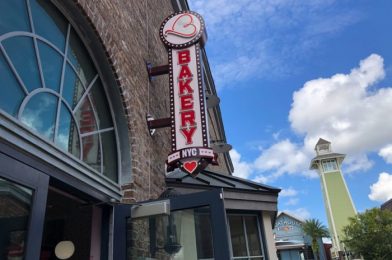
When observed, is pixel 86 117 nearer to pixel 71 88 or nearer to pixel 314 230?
pixel 71 88

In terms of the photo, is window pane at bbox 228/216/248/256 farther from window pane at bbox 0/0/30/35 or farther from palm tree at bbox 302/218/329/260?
palm tree at bbox 302/218/329/260

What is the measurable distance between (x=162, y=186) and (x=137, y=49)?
7.60 feet

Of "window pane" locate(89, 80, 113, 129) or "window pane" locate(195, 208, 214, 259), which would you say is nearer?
Answer: "window pane" locate(195, 208, 214, 259)

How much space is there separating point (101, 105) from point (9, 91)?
187 centimetres

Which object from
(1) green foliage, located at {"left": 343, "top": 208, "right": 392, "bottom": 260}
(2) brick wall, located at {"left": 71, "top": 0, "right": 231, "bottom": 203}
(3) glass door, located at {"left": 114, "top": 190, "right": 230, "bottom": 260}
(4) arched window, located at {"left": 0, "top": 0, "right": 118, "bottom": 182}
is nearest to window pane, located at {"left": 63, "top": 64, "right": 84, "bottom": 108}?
(4) arched window, located at {"left": 0, "top": 0, "right": 118, "bottom": 182}

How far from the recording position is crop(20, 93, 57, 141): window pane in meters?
3.11

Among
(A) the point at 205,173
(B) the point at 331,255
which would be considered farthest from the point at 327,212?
(A) the point at 205,173

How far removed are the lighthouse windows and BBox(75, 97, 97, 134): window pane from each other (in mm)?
61350

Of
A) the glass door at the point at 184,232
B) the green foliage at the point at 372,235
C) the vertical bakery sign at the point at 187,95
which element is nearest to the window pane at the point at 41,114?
the glass door at the point at 184,232

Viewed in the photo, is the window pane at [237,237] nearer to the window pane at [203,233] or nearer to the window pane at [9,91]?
the window pane at [203,233]

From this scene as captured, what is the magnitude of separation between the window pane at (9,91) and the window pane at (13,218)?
596mm

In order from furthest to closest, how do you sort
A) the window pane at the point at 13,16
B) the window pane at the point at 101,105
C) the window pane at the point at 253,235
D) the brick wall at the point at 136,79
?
1. the window pane at the point at 253,235
2. the brick wall at the point at 136,79
3. the window pane at the point at 101,105
4. the window pane at the point at 13,16

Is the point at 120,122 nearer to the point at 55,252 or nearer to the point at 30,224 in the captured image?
the point at 55,252

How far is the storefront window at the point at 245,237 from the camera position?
6.52 m
